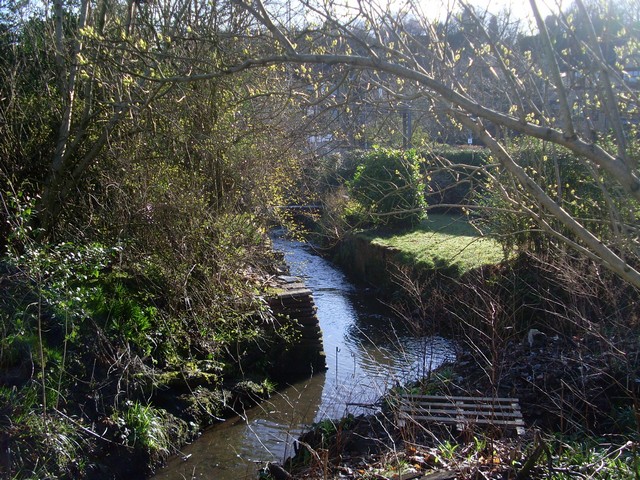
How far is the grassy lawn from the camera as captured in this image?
12.7 m

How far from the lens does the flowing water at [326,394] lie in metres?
7.06

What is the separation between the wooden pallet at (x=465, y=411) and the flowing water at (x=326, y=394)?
42cm

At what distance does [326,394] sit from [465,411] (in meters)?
2.95

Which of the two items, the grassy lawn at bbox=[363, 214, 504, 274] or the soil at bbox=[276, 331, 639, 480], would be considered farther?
the grassy lawn at bbox=[363, 214, 504, 274]

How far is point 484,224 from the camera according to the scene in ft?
37.4

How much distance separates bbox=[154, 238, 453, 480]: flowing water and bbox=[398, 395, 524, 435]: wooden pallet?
0.42m

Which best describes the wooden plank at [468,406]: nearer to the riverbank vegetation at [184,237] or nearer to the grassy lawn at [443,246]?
the riverbank vegetation at [184,237]

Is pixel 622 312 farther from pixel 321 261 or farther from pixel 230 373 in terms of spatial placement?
pixel 321 261

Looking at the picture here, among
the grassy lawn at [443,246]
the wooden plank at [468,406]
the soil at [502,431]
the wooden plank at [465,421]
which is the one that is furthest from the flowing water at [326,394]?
the grassy lawn at [443,246]

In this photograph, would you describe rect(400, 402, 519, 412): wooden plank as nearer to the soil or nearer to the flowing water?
the soil

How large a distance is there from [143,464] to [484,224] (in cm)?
685

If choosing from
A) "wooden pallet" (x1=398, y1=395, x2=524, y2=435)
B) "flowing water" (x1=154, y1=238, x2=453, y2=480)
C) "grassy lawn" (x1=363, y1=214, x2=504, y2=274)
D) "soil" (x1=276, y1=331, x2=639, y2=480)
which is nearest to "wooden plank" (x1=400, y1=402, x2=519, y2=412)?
"wooden pallet" (x1=398, y1=395, x2=524, y2=435)

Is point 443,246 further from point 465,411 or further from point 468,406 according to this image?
point 465,411

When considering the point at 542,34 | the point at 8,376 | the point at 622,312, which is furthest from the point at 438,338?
the point at 542,34
